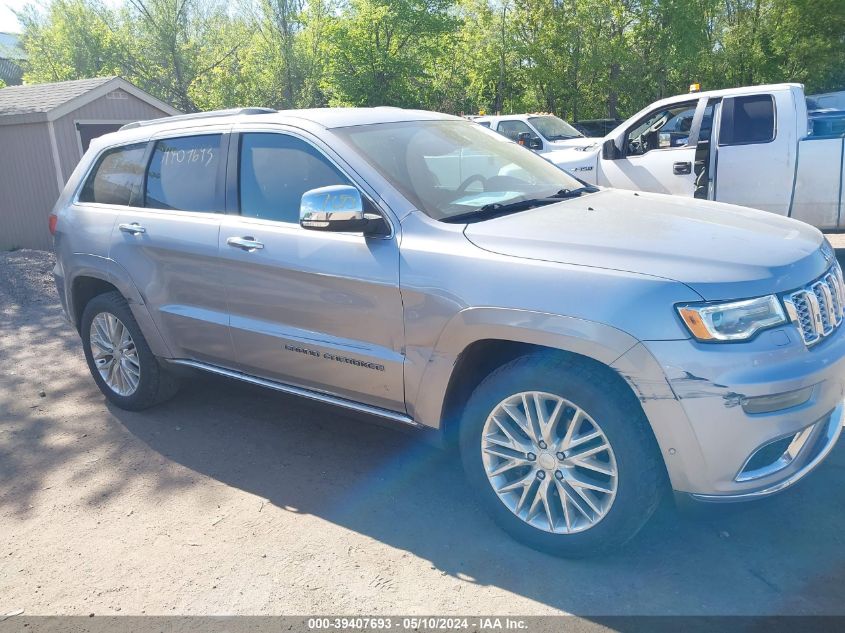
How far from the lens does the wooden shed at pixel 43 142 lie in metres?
13.7

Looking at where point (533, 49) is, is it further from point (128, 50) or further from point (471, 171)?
point (471, 171)

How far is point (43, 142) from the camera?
13.7 m

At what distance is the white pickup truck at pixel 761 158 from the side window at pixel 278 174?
5.51 m

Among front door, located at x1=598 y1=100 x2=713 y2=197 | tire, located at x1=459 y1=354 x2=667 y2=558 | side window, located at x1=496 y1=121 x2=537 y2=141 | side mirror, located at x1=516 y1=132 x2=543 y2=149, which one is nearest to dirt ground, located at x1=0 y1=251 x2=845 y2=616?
tire, located at x1=459 y1=354 x2=667 y2=558

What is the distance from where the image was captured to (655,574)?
3066 mm

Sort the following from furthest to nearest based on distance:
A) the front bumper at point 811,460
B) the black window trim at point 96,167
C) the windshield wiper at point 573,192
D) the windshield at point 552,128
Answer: the windshield at point 552,128, the black window trim at point 96,167, the windshield wiper at point 573,192, the front bumper at point 811,460

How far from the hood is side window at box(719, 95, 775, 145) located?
4854 millimetres

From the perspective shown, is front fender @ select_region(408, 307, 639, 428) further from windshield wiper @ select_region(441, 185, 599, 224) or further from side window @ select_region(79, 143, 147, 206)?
side window @ select_region(79, 143, 147, 206)

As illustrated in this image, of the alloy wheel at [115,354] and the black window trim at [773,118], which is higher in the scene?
the black window trim at [773,118]

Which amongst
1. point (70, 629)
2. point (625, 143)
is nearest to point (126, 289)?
point (70, 629)

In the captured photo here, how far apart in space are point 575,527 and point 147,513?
2.16 metres

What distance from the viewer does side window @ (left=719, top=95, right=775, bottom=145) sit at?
8039 millimetres

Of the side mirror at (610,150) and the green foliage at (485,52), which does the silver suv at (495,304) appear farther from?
the green foliage at (485,52)

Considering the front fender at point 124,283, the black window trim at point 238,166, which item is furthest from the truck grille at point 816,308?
the front fender at point 124,283
